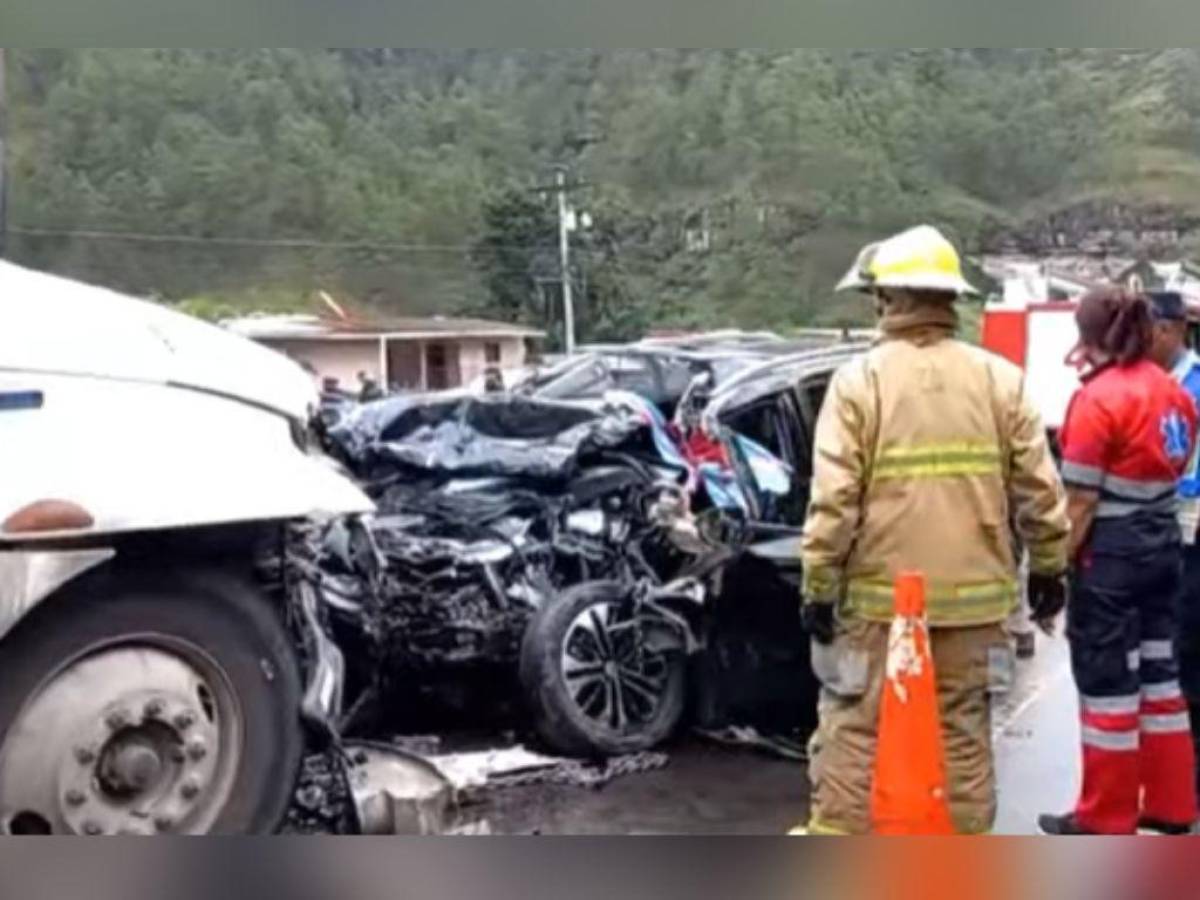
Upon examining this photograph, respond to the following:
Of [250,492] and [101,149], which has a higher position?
[101,149]

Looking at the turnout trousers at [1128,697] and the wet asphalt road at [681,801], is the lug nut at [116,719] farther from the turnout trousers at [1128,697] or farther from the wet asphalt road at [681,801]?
the turnout trousers at [1128,697]

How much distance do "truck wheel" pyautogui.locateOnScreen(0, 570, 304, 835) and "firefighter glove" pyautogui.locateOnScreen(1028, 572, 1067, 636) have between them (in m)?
1.43

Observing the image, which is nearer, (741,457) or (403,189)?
(403,189)

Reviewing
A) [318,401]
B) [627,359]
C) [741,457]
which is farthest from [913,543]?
[318,401]

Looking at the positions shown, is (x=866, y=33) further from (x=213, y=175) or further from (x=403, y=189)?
(x=213, y=175)

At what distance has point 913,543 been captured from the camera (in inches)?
135

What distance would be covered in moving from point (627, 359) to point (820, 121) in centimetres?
55

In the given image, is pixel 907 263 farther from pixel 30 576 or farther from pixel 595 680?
pixel 30 576

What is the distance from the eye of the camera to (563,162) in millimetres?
3236

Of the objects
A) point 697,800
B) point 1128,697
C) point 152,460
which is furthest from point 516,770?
point 1128,697

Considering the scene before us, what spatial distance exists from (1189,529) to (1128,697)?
374 mm

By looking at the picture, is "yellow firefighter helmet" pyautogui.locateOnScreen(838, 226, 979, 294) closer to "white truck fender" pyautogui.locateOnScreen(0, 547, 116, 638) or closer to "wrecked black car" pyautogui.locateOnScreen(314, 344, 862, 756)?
"wrecked black car" pyautogui.locateOnScreen(314, 344, 862, 756)

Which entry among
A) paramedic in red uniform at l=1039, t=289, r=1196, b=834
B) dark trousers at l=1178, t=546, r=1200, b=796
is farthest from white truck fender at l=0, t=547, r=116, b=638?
dark trousers at l=1178, t=546, r=1200, b=796

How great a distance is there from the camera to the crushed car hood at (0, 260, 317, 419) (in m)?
3.09
